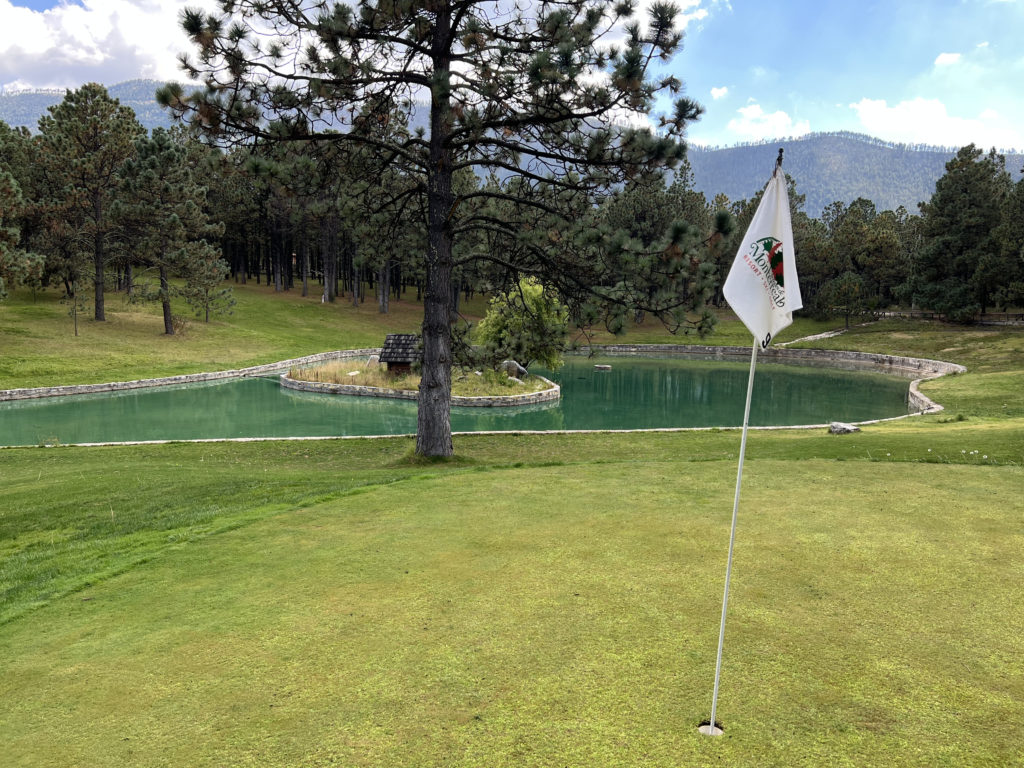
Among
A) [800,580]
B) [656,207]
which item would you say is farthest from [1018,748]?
[656,207]

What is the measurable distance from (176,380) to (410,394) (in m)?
13.9

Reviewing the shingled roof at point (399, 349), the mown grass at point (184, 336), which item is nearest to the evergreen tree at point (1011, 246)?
the mown grass at point (184, 336)

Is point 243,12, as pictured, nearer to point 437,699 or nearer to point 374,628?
point 374,628

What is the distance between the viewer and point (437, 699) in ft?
13.3

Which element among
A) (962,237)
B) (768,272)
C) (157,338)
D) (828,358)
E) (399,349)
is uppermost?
(962,237)

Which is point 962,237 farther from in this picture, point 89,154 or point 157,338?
point 89,154

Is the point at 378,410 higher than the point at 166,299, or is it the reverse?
the point at 166,299

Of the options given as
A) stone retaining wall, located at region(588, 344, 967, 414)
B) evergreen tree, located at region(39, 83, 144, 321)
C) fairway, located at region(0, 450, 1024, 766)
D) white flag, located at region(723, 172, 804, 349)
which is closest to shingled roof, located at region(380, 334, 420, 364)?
stone retaining wall, located at region(588, 344, 967, 414)

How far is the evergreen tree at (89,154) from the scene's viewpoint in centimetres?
4194

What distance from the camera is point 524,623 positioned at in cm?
497

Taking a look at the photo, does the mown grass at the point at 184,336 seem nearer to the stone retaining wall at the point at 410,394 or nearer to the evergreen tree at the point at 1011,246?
the stone retaining wall at the point at 410,394

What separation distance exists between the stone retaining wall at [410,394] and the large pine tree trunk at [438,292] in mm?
15255

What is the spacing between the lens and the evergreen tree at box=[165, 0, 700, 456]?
12.7 m

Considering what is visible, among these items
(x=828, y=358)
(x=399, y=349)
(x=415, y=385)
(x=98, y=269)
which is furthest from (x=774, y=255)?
(x=828, y=358)
